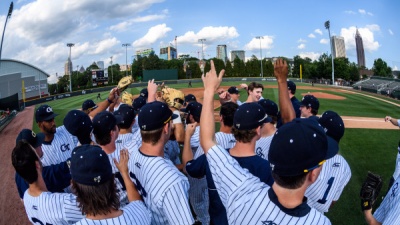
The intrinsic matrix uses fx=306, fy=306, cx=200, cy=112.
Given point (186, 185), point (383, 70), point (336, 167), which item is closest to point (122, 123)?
point (186, 185)

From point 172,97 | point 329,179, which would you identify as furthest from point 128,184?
point 172,97

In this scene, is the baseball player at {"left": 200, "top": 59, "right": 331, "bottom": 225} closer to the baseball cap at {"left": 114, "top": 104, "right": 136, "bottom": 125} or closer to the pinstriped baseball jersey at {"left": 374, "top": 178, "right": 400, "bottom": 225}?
the pinstriped baseball jersey at {"left": 374, "top": 178, "right": 400, "bottom": 225}

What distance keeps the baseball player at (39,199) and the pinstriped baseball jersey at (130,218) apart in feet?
2.15

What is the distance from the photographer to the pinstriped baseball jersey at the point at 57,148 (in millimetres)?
4687

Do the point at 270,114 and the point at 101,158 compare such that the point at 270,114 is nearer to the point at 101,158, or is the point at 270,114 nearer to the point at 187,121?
the point at 187,121

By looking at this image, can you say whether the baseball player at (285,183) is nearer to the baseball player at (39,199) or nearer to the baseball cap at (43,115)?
the baseball player at (39,199)

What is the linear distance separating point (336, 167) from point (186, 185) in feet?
6.34

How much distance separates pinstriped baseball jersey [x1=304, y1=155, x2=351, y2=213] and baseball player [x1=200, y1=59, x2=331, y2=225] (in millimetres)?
1506

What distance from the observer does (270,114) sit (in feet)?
15.1

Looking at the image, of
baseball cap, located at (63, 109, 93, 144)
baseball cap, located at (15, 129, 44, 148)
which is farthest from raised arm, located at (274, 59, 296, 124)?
baseball cap, located at (15, 129, 44, 148)

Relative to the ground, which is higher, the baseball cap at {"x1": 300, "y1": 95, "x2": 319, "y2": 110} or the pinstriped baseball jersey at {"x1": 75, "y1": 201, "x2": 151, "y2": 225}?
the baseball cap at {"x1": 300, "y1": 95, "x2": 319, "y2": 110}

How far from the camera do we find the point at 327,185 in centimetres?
344

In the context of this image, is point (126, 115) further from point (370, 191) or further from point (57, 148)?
point (370, 191)

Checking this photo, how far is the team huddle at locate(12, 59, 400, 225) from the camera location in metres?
1.85
